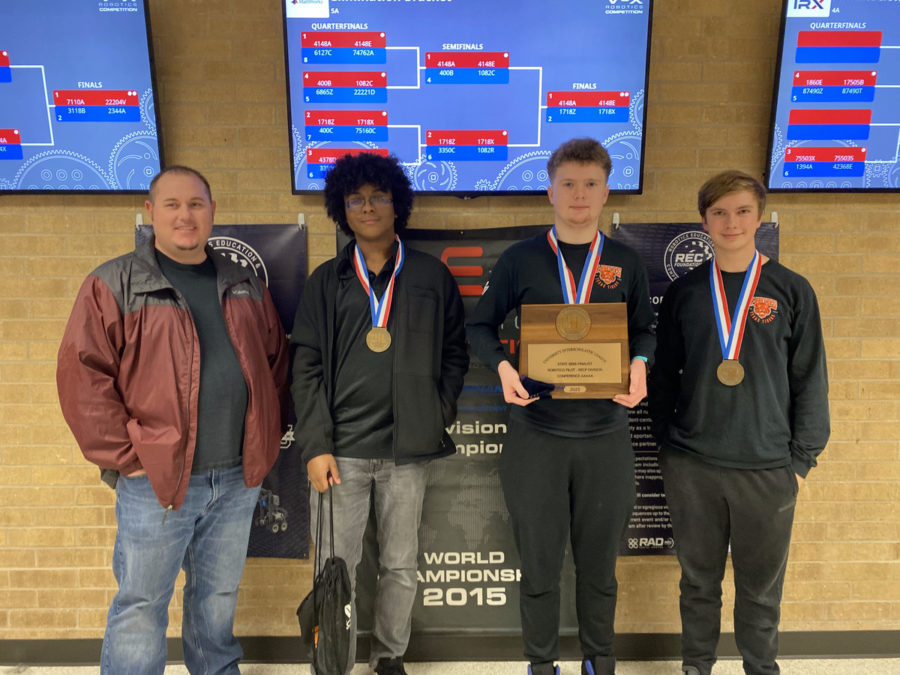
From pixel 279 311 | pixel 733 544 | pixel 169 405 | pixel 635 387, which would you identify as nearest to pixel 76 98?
pixel 279 311

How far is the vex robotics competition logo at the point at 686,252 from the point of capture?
2.42m

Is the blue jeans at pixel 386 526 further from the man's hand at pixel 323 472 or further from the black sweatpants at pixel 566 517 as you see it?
the black sweatpants at pixel 566 517

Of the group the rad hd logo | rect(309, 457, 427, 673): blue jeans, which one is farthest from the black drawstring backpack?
the rad hd logo

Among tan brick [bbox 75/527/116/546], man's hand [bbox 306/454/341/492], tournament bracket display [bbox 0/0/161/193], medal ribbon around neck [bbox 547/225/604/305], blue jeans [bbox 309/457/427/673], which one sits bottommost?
tan brick [bbox 75/527/116/546]

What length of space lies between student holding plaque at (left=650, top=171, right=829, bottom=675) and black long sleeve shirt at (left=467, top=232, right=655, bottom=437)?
0.69 feet

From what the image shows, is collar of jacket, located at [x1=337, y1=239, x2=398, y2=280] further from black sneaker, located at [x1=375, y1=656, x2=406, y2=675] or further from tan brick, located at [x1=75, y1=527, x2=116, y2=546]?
tan brick, located at [x1=75, y1=527, x2=116, y2=546]

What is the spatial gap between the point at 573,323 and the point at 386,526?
1.08 metres

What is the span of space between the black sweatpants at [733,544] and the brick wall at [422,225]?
468 mm

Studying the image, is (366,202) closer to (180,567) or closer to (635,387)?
(635,387)

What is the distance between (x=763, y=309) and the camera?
1918mm

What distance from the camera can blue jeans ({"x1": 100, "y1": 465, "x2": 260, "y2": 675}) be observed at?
184 centimetres

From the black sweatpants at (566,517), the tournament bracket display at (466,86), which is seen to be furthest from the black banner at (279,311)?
the black sweatpants at (566,517)

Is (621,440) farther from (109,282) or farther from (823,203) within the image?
(109,282)

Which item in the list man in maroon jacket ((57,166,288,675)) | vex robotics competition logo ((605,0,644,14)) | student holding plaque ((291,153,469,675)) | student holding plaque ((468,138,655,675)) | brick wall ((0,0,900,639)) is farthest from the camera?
brick wall ((0,0,900,639))
